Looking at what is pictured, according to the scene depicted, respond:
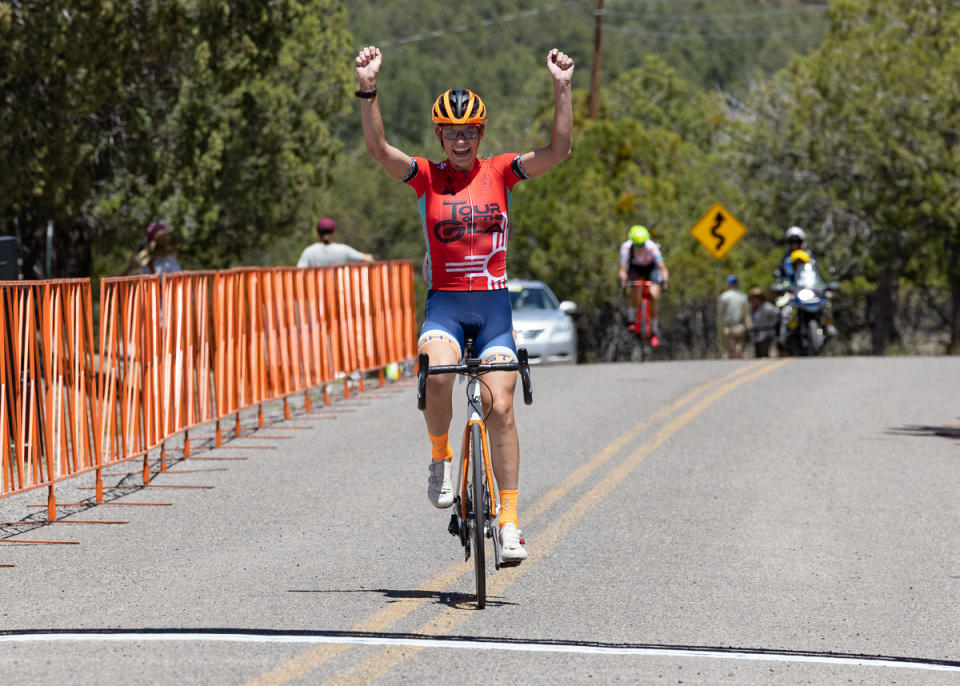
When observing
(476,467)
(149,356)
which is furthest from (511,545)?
(149,356)

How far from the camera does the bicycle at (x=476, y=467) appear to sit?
7.09m

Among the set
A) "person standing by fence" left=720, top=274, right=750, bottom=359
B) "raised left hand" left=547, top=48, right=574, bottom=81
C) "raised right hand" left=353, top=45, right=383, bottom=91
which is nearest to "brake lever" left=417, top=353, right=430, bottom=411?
"raised right hand" left=353, top=45, right=383, bottom=91

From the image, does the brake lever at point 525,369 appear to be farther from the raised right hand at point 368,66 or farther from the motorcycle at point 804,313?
the motorcycle at point 804,313

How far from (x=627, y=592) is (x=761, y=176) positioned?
42863 millimetres

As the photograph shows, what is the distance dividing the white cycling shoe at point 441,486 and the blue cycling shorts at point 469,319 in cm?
53

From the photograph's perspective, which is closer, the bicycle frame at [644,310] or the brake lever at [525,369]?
the brake lever at [525,369]

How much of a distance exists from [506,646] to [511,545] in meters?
0.97

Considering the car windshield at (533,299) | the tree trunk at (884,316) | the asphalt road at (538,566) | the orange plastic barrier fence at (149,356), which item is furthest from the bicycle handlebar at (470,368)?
the tree trunk at (884,316)

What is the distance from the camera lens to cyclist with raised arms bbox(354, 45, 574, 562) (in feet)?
24.3

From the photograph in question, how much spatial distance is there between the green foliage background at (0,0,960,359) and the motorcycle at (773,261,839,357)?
8775 mm

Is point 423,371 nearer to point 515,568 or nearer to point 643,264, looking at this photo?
point 515,568

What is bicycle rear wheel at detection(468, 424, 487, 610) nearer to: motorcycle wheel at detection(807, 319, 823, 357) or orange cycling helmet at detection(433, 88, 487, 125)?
orange cycling helmet at detection(433, 88, 487, 125)

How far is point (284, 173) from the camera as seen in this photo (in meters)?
32.0

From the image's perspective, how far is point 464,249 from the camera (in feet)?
24.5
